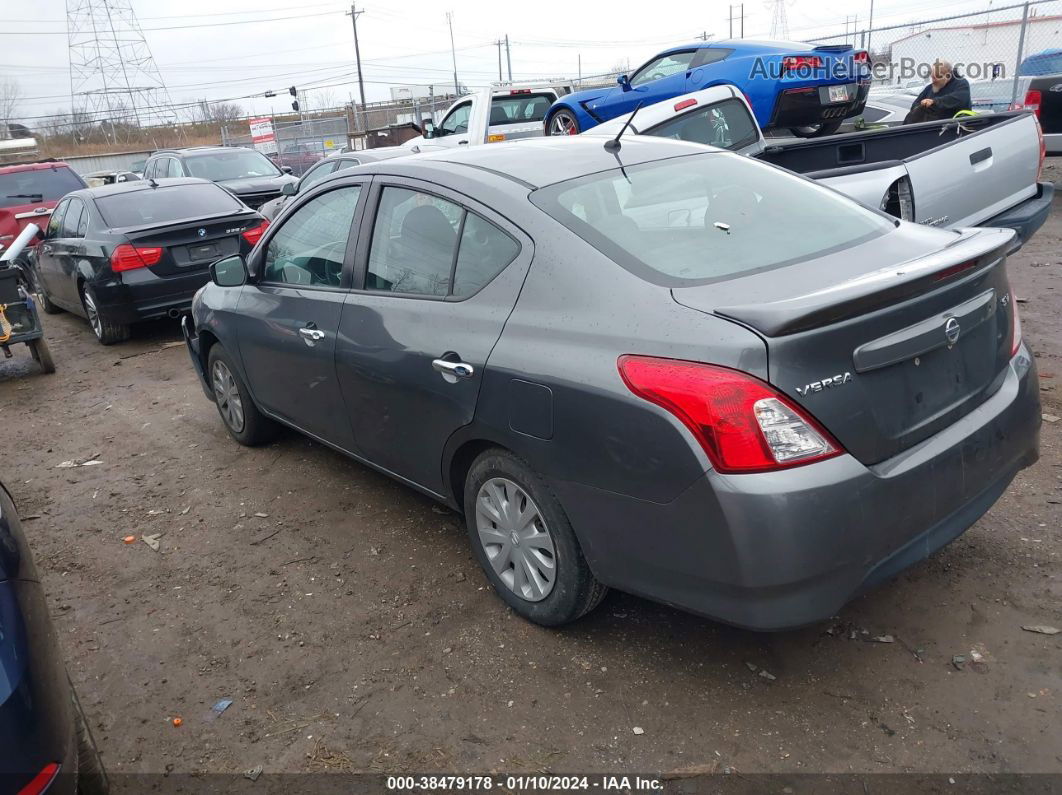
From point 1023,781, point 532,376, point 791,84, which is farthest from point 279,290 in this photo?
point 791,84

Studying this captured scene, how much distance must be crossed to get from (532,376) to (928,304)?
1.27 metres

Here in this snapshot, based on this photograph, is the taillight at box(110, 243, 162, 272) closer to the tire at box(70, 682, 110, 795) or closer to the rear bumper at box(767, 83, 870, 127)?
the tire at box(70, 682, 110, 795)

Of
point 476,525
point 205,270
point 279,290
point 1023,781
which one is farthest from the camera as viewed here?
point 205,270

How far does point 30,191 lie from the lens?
13.8 meters

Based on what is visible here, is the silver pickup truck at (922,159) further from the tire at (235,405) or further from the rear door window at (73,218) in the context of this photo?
the rear door window at (73,218)

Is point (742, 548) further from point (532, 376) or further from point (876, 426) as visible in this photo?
point (532, 376)

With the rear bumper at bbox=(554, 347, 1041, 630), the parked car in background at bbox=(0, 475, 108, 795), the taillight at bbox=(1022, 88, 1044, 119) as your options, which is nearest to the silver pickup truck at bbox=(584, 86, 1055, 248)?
the rear bumper at bbox=(554, 347, 1041, 630)

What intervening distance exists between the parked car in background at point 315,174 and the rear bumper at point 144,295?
140 centimetres

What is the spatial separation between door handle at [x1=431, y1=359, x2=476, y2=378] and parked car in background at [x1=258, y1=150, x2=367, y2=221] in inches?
270

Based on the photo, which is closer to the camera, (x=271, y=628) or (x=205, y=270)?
(x=271, y=628)

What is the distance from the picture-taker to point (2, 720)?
1854 millimetres

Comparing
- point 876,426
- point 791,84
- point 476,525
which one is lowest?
point 476,525

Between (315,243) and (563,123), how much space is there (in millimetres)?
8226

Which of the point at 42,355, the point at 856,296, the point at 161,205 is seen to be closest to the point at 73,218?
the point at 161,205
